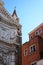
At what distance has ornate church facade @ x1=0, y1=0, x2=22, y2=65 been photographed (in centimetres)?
1784

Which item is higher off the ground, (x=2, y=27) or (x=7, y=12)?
(x=7, y=12)

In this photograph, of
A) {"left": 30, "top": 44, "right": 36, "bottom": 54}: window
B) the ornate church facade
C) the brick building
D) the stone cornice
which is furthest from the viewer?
{"left": 30, "top": 44, "right": 36, "bottom": 54}: window

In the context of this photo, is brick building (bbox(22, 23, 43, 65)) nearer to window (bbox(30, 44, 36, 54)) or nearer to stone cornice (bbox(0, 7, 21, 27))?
window (bbox(30, 44, 36, 54))

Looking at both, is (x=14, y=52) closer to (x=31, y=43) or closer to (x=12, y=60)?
(x=12, y=60)

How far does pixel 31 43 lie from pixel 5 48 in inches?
250

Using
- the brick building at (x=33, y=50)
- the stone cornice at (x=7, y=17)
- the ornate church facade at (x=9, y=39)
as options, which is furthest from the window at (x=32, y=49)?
the stone cornice at (x=7, y=17)

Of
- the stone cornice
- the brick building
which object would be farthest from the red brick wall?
the stone cornice

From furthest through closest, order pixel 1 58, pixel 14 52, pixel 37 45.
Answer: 1. pixel 37 45
2. pixel 14 52
3. pixel 1 58

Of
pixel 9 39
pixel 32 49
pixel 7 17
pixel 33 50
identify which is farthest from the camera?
pixel 32 49

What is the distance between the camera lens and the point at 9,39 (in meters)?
19.0

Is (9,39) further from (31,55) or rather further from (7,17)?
(31,55)

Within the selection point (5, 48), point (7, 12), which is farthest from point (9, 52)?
point (7, 12)

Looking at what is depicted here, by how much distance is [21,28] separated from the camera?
20.9 metres

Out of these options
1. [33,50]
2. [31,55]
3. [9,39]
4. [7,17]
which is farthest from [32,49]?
[7,17]
